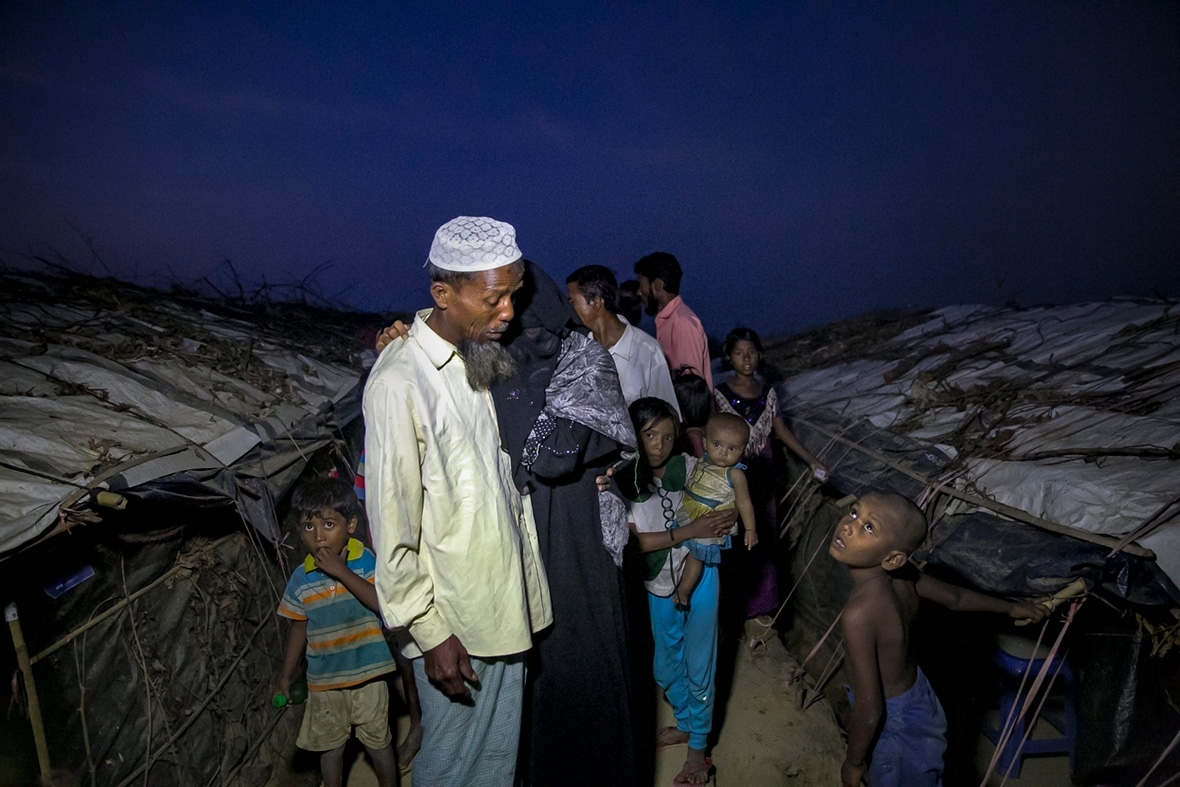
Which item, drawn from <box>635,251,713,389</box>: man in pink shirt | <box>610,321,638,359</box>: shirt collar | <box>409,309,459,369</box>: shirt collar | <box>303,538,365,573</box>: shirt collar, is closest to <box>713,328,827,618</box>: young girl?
<box>635,251,713,389</box>: man in pink shirt

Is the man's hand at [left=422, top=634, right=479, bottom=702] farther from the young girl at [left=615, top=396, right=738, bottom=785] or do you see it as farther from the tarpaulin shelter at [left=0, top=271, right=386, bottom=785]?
the tarpaulin shelter at [left=0, top=271, right=386, bottom=785]

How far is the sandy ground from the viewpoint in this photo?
3029mm

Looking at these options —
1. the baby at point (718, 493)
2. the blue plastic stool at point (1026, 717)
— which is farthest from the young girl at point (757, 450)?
the blue plastic stool at point (1026, 717)

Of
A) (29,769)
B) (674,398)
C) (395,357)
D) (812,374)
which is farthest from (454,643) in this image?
(812,374)

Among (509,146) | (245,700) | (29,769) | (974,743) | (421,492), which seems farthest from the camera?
(509,146)

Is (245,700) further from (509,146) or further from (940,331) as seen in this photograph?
(509,146)

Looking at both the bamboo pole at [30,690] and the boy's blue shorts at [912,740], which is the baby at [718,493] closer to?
the boy's blue shorts at [912,740]

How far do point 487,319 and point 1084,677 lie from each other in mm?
2955

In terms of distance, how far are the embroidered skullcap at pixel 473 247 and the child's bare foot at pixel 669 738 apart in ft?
8.60

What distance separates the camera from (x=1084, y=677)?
2.71m

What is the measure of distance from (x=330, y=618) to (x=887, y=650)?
206 centimetres

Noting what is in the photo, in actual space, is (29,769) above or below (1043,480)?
below

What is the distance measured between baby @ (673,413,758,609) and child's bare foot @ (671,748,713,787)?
2.39 feet

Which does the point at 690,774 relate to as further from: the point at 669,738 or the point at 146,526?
the point at 146,526
